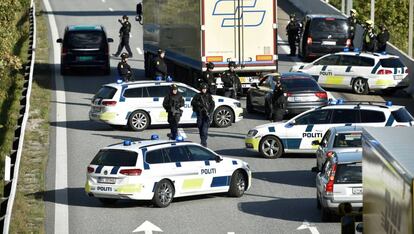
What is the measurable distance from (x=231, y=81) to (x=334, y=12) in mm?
20888

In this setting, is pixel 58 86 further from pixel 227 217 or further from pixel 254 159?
pixel 227 217

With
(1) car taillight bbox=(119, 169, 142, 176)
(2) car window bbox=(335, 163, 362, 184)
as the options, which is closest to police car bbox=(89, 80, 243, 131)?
(1) car taillight bbox=(119, 169, 142, 176)

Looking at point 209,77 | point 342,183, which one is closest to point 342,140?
point 342,183

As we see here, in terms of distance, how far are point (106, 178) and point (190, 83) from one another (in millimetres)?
14830

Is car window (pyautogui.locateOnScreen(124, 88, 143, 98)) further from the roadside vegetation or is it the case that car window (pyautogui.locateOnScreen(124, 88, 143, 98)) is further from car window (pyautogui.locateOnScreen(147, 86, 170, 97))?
the roadside vegetation

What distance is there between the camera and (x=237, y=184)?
22.8 meters

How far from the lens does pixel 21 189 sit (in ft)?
77.0

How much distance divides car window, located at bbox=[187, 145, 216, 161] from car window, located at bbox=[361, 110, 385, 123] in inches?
206

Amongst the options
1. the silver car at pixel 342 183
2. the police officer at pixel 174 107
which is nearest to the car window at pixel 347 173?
the silver car at pixel 342 183

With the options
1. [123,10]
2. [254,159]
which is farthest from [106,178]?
[123,10]

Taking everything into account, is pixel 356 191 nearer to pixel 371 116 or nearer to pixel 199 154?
pixel 199 154

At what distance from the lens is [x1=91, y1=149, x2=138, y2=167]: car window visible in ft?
70.2

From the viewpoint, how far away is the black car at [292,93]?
1252 inches

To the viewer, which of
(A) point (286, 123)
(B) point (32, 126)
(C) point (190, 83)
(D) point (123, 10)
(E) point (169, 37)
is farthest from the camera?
(D) point (123, 10)
